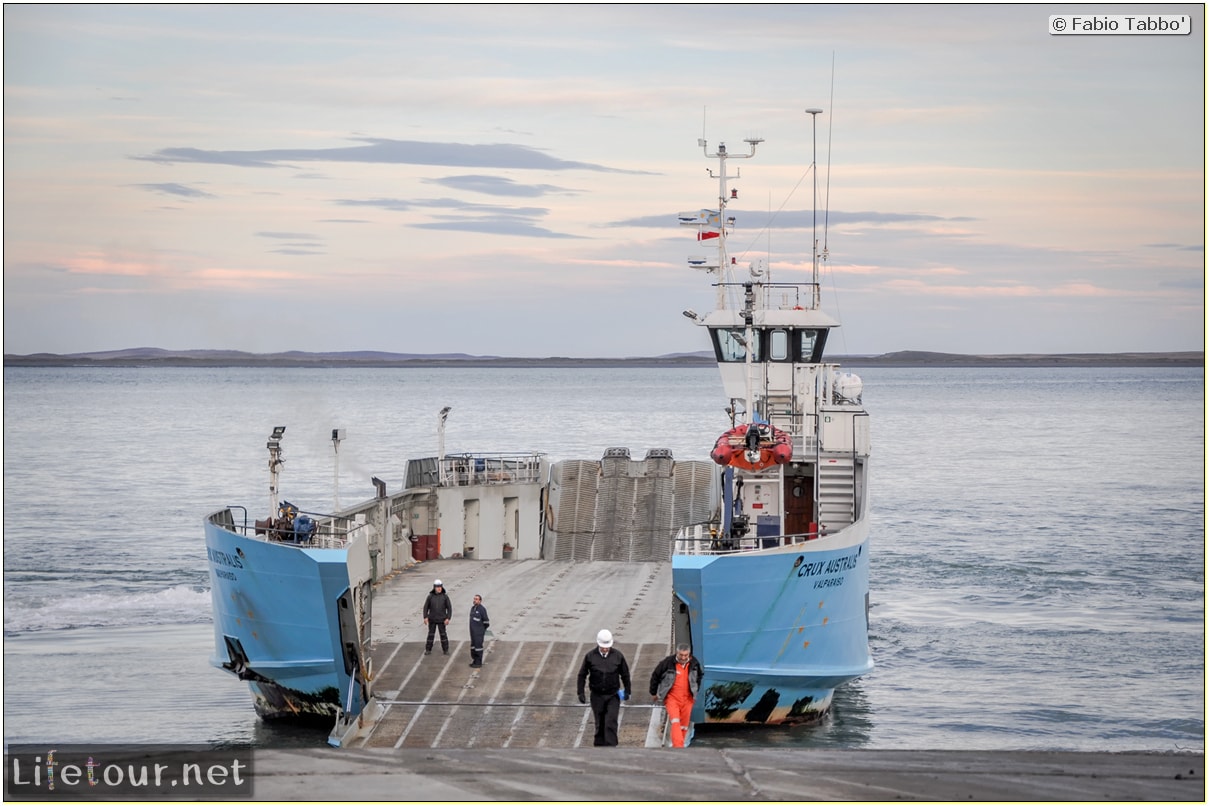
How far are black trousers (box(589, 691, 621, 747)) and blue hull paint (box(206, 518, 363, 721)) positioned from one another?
4433 millimetres

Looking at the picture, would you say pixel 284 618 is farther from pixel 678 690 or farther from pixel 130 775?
pixel 130 775

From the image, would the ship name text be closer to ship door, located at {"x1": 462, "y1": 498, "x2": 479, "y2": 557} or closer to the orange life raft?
the orange life raft

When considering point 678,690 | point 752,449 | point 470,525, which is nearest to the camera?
point 678,690

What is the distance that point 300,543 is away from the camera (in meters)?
20.9

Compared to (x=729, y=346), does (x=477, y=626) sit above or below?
below

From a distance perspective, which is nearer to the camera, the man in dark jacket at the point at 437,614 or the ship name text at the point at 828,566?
the ship name text at the point at 828,566

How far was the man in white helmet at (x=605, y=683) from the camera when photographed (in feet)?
53.5

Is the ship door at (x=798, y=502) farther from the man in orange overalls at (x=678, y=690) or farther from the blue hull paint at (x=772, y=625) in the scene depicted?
the man in orange overalls at (x=678, y=690)

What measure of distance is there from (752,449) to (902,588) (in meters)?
19.7

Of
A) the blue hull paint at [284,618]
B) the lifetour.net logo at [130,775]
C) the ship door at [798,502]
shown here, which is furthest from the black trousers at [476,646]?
the ship door at [798,502]

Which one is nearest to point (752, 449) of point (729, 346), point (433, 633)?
point (433, 633)

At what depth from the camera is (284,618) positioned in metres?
20.3

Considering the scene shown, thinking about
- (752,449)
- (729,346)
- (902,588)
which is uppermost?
(729,346)

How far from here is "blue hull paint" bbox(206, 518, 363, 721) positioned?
63.9ft
